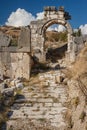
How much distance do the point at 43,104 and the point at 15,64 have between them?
4666 mm

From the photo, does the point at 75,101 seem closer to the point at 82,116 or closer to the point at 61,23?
the point at 82,116

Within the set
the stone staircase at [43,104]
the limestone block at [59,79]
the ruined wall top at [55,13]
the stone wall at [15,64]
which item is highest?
the ruined wall top at [55,13]

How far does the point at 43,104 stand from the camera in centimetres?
1150

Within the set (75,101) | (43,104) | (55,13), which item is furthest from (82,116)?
(55,13)

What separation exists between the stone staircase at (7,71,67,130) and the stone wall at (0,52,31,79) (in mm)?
1068

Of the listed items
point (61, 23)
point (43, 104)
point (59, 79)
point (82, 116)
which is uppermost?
point (61, 23)

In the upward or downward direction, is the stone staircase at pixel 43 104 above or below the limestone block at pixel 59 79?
below

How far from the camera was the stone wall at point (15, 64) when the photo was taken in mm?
15500

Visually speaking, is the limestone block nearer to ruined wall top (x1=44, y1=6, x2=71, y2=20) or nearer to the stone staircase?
the stone staircase

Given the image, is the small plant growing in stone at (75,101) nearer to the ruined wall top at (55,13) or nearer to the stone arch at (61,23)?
the stone arch at (61,23)

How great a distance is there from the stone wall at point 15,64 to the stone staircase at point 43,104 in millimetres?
1068

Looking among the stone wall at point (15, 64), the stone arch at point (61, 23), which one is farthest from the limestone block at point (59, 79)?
the stone arch at point (61, 23)

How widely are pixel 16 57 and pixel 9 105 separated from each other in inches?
189

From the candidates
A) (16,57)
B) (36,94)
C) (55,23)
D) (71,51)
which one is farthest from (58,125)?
(55,23)
